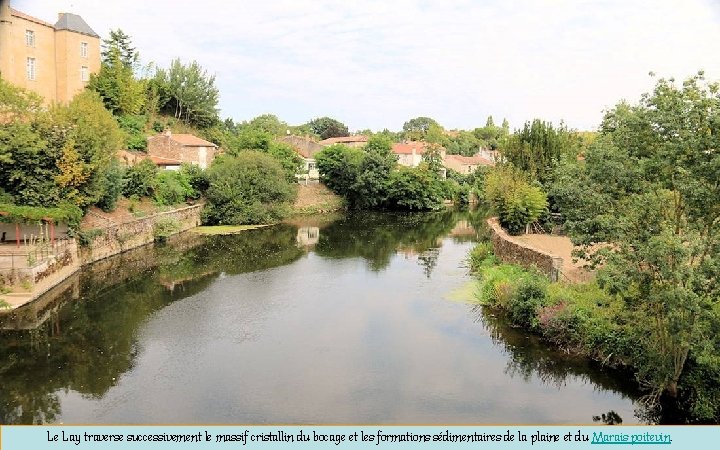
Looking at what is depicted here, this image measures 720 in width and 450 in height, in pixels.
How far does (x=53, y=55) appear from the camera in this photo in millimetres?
40281

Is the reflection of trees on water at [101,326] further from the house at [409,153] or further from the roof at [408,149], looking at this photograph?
the roof at [408,149]

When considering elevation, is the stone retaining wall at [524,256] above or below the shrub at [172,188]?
below

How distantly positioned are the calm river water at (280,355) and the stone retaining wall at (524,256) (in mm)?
2145

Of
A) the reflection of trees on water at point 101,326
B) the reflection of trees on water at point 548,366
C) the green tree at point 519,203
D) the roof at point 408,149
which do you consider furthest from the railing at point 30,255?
the roof at point 408,149

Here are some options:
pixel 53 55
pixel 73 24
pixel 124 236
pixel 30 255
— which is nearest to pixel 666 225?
pixel 30 255

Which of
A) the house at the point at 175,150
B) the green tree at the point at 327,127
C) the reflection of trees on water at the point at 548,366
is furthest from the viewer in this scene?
the green tree at the point at 327,127

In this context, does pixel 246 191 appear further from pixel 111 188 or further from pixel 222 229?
pixel 111 188

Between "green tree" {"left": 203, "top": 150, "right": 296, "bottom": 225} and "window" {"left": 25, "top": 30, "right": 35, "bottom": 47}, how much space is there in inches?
528

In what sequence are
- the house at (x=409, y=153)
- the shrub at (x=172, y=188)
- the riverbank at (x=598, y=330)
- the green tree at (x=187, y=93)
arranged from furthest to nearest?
1. the house at (x=409, y=153)
2. the green tree at (x=187, y=93)
3. the shrub at (x=172, y=188)
4. the riverbank at (x=598, y=330)

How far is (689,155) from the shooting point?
12.0m

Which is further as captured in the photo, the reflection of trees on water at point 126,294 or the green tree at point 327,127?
the green tree at point 327,127

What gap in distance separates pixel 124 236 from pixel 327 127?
86293mm

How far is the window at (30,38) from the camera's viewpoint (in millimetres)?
37375

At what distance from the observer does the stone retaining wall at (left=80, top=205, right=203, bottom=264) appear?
2709 cm
